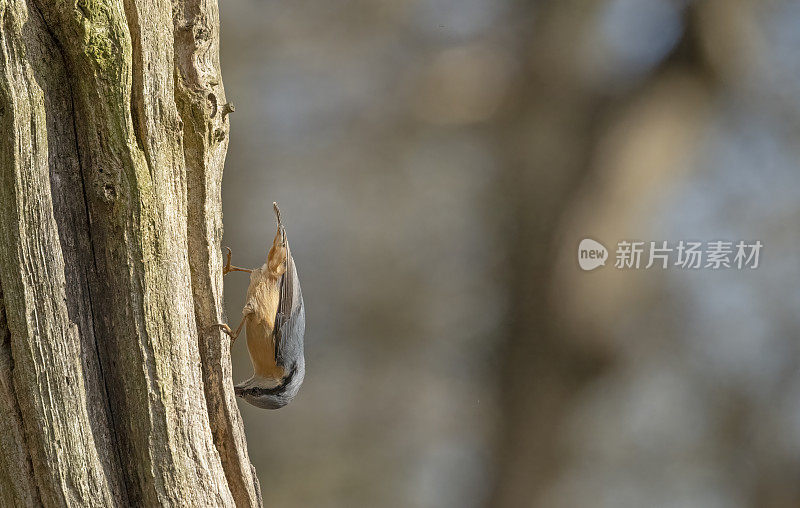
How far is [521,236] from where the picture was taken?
8.52 ft

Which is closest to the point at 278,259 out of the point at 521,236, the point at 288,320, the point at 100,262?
the point at 288,320

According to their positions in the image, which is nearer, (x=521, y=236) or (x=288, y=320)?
(x=288, y=320)

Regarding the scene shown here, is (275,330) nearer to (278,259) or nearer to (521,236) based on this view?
(278,259)

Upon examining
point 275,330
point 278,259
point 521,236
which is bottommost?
point 275,330

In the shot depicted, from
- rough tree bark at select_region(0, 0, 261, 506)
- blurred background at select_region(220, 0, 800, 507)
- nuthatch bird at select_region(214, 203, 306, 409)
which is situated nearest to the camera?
rough tree bark at select_region(0, 0, 261, 506)

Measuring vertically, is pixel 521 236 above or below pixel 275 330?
above

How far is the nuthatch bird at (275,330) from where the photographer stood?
1.35 m

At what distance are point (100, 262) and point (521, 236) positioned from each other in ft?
6.41

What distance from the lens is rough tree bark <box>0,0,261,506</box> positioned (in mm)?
773

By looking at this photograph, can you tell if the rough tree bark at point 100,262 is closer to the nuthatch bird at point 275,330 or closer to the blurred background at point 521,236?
the nuthatch bird at point 275,330

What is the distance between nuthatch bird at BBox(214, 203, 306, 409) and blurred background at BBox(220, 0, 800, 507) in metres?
0.96

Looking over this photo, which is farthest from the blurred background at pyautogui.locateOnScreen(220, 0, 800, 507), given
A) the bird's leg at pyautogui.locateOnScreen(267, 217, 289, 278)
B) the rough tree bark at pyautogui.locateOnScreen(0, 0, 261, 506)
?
the rough tree bark at pyautogui.locateOnScreen(0, 0, 261, 506)

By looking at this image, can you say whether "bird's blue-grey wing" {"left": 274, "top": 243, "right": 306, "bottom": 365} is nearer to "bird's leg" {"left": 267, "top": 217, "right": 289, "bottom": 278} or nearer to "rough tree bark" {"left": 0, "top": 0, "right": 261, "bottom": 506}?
"bird's leg" {"left": 267, "top": 217, "right": 289, "bottom": 278}

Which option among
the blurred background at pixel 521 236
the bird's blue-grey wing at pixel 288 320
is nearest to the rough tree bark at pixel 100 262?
the bird's blue-grey wing at pixel 288 320
